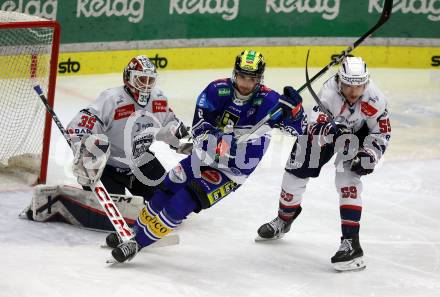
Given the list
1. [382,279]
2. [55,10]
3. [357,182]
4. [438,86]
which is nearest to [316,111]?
[357,182]

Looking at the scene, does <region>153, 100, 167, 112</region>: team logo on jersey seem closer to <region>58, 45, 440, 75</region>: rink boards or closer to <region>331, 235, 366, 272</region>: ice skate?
<region>331, 235, 366, 272</region>: ice skate

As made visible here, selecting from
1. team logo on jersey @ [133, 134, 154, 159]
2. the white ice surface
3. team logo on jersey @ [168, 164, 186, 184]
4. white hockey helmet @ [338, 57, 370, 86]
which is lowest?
the white ice surface

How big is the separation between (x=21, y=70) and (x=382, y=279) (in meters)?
2.70

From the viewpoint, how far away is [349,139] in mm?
5223

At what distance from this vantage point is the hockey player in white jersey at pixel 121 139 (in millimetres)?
5383

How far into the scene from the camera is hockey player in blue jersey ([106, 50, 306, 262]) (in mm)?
4926

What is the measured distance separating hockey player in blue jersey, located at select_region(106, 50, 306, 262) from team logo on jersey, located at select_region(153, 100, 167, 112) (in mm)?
557

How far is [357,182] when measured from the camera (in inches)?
202

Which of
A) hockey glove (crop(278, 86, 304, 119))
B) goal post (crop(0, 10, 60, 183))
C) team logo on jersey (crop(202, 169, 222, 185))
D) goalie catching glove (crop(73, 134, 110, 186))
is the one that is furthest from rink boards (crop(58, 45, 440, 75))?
hockey glove (crop(278, 86, 304, 119))

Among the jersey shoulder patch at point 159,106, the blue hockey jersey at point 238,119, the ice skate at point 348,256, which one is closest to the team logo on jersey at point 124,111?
the jersey shoulder patch at point 159,106

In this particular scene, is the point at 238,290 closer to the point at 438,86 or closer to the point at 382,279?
the point at 382,279

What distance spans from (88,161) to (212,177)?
67cm

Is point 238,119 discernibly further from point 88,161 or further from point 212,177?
point 88,161

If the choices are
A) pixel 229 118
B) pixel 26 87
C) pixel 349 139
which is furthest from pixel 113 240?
pixel 26 87
